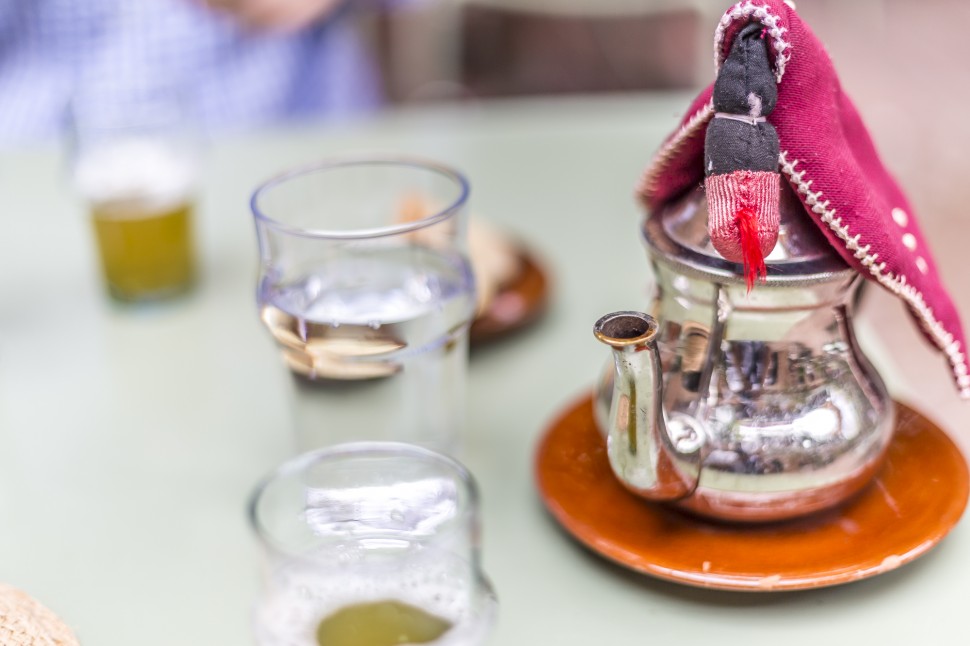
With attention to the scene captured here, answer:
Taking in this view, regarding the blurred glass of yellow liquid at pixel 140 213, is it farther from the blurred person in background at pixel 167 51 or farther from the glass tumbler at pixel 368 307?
the blurred person in background at pixel 167 51

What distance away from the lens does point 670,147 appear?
1.38 feet

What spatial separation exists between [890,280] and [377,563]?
21 centimetres

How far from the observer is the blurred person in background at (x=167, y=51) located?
100 centimetres

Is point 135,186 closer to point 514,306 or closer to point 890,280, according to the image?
point 514,306

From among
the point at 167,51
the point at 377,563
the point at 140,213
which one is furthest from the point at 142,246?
the point at 167,51

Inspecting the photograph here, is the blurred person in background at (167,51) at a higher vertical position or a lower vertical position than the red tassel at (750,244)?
lower

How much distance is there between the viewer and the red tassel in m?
0.36

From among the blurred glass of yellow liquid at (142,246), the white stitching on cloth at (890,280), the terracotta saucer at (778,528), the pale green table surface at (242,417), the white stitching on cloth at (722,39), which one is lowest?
the pale green table surface at (242,417)

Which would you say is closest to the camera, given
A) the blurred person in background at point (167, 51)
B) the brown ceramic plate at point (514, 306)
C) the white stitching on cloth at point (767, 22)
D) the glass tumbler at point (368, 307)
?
the white stitching on cloth at point (767, 22)

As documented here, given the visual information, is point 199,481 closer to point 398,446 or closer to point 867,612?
point 398,446

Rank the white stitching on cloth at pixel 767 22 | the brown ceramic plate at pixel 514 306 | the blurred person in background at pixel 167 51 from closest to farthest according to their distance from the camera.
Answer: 1. the white stitching on cloth at pixel 767 22
2. the brown ceramic plate at pixel 514 306
3. the blurred person in background at pixel 167 51

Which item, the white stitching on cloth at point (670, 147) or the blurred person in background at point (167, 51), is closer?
the white stitching on cloth at point (670, 147)

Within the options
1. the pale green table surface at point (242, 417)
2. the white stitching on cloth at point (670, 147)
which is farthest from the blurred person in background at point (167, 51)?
the white stitching on cloth at point (670, 147)

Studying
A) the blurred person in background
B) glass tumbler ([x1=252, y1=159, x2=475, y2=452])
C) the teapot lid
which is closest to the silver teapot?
the teapot lid
